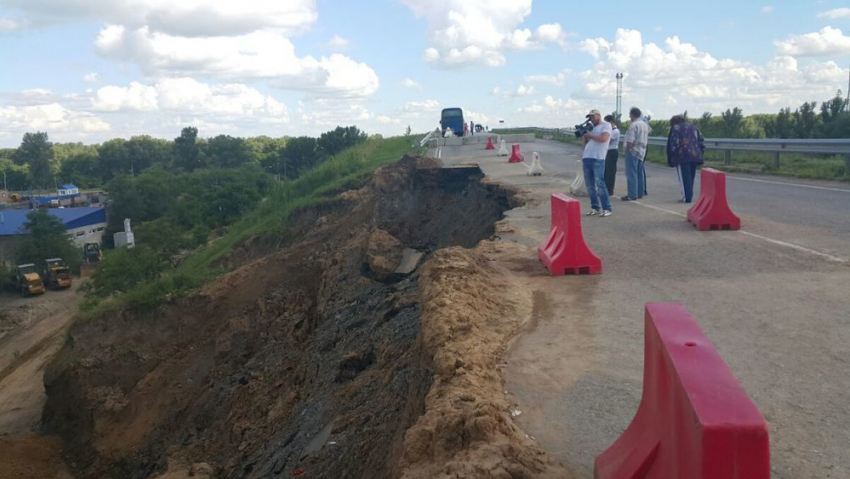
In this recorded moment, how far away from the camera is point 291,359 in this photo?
13359mm

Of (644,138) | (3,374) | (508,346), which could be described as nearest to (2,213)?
(3,374)

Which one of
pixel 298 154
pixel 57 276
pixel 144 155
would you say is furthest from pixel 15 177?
pixel 57 276

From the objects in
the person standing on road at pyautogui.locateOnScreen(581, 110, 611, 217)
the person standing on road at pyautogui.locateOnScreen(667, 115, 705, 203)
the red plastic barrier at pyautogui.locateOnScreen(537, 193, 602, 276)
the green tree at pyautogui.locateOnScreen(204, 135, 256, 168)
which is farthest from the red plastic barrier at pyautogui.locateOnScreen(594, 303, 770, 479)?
the green tree at pyautogui.locateOnScreen(204, 135, 256, 168)

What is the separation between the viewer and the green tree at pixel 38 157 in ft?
418

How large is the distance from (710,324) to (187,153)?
13436cm

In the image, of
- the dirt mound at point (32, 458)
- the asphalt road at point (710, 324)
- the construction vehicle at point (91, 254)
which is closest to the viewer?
the asphalt road at point (710, 324)

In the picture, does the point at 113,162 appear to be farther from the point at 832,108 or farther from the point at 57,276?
the point at 832,108

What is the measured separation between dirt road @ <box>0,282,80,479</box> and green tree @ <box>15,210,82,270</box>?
15.3ft

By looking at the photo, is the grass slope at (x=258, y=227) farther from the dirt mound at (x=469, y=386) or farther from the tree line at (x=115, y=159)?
the tree line at (x=115, y=159)

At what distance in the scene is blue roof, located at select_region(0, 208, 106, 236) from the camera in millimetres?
67812

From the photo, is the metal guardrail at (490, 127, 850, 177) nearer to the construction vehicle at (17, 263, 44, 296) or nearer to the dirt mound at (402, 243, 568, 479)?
the dirt mound at (402, 243, 568, 479)

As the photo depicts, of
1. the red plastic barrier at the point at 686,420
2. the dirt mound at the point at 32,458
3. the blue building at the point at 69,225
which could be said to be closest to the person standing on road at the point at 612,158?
the red plastic barrier at the point at 686,420

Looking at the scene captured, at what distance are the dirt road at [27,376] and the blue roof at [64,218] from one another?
50.9ft

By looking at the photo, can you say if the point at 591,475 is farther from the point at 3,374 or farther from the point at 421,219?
the point at 3,374
